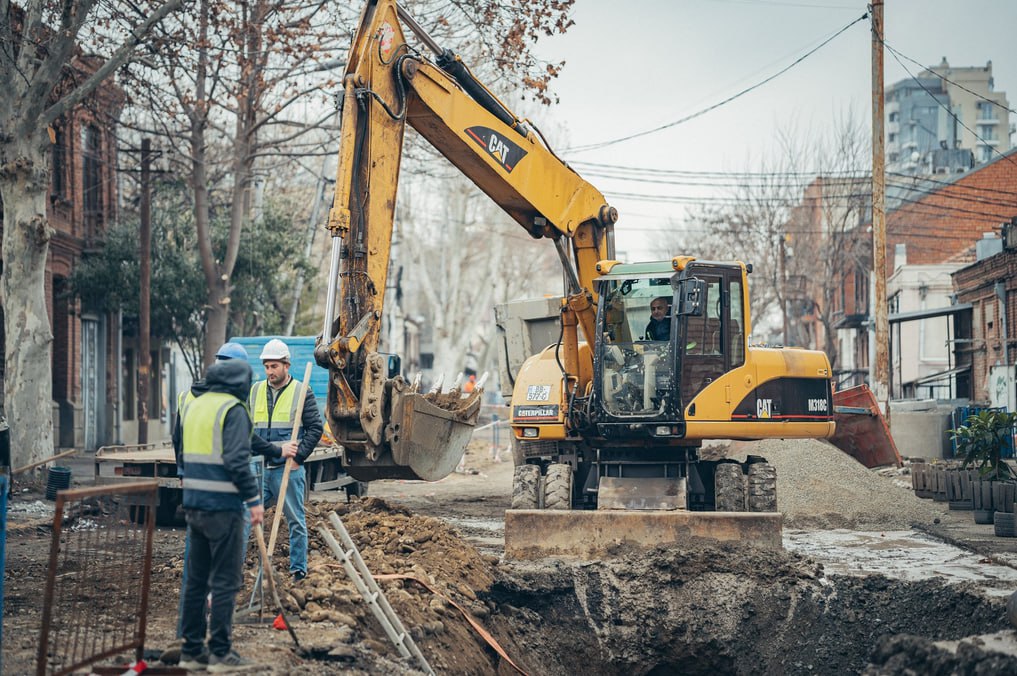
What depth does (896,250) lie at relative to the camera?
43.3 metres

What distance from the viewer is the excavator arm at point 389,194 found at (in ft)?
28.6

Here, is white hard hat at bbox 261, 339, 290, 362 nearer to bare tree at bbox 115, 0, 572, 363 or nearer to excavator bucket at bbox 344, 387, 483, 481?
excavator bucket at bbox 344, 387, 483, 481

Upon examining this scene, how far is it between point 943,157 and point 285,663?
55.3 meters

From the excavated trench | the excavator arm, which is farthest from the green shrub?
the excavator arm

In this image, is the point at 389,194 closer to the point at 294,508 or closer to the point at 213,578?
the point at 294,508

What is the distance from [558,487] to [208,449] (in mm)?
5593

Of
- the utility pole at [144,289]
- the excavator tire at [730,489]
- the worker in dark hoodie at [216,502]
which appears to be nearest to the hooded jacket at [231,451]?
the worker in dark hoodie at [216,502]

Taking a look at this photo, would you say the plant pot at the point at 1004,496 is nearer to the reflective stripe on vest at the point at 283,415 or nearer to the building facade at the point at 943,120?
the reflective stripe on vest at the point at 283,415

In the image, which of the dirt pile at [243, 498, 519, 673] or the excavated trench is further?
the excavated trench

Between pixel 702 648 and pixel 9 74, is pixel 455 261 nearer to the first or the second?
pixel 9 74

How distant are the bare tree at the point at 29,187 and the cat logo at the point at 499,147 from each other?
7107 millimetres

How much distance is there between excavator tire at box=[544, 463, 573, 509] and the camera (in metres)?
11.5

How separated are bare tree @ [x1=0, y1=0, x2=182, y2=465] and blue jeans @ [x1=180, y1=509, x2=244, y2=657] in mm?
10188

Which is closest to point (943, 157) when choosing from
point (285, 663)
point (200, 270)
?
point (200, 270)
